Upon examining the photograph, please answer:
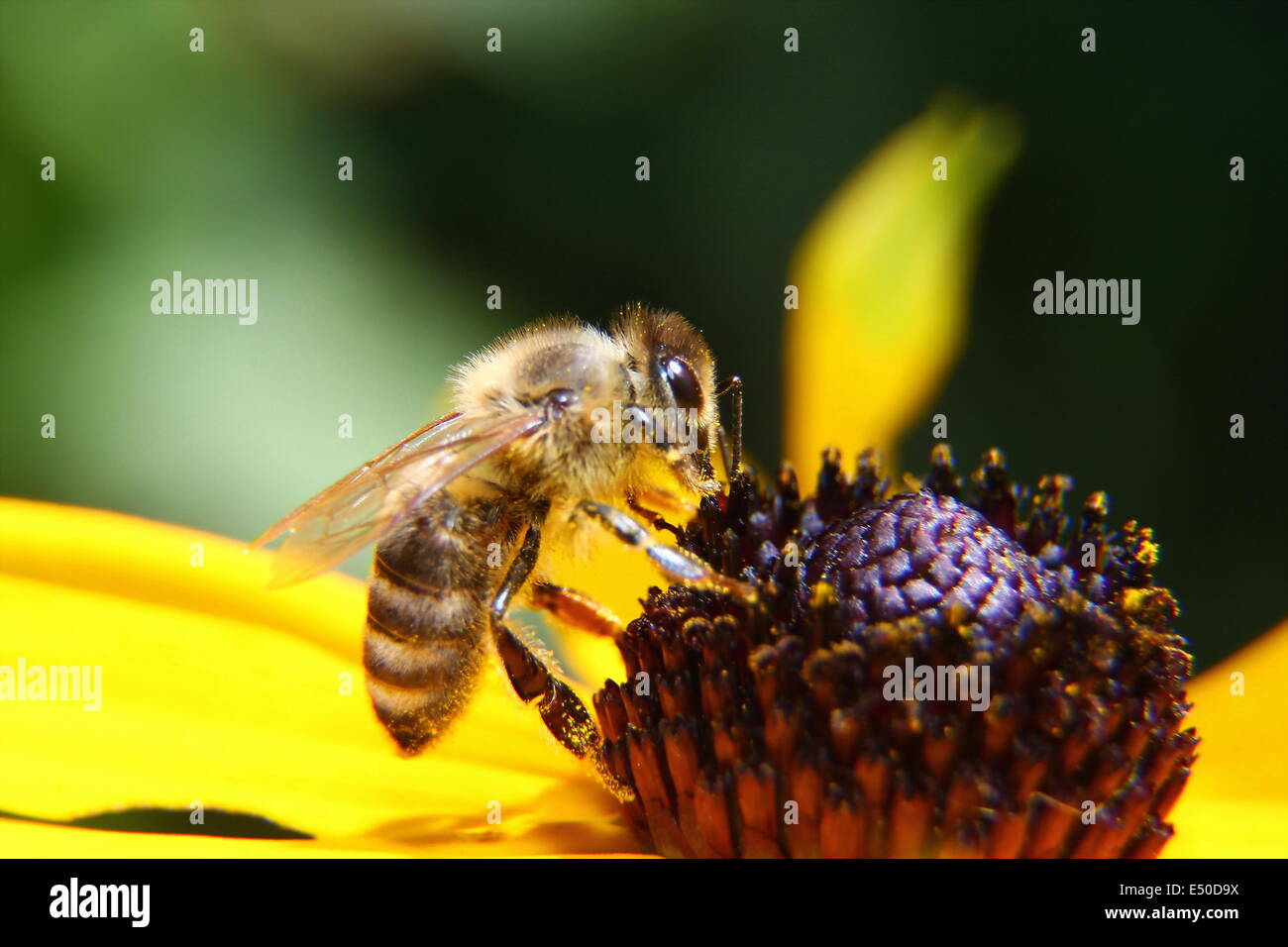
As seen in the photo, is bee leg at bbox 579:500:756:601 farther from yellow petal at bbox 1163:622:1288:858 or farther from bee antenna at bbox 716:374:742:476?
yellow petal at bbox 1163:622:1288:858

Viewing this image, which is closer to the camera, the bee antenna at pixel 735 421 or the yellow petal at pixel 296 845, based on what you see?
the yellow petal at pixel 296 845

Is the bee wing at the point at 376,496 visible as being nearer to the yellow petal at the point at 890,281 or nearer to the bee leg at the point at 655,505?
the bee leg at the point at 655,505

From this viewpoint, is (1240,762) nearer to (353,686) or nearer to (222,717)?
(353,686)

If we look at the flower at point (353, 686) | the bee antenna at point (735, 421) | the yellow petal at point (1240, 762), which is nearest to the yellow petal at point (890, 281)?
the flower at point (353, 686)

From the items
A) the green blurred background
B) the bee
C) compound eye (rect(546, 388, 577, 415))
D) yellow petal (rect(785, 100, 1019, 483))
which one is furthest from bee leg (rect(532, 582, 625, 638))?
yellow petal (rect(785, 100, 1019, 483))

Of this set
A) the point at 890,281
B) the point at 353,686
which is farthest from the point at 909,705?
the point at 890,281
